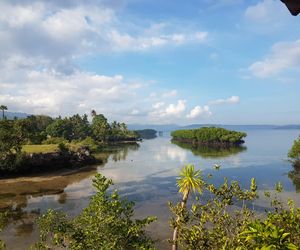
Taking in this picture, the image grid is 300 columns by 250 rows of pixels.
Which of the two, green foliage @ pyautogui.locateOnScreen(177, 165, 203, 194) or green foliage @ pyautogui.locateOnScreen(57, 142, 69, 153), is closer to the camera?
green foliage @ pyautogui.locateOnScreen(177, 165, 203, 194)

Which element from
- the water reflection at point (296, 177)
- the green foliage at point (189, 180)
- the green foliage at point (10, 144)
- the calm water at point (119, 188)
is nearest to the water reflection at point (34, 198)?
the calm water at point (119, 188)

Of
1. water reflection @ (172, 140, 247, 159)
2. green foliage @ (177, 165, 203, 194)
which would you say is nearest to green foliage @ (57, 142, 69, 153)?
water reflection @ (172, 140, 247, 159)

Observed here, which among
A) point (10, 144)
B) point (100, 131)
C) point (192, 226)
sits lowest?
point (192, 226)

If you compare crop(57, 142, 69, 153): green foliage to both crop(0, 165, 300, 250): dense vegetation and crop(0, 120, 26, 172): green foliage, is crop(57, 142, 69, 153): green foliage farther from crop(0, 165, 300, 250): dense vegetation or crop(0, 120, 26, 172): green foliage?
crop(0, 165, 300, 250): dense vegetation

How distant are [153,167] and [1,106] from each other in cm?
5003

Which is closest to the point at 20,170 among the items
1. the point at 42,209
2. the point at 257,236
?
the point at 42,209

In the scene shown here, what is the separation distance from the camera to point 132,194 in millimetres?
60406

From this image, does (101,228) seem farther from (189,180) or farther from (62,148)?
(62,148)

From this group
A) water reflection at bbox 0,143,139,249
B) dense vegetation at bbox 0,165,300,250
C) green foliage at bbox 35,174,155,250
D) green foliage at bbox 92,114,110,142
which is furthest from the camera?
green foliage at bbox 92,114,110,142

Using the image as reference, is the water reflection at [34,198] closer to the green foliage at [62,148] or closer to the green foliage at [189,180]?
the green foliage at [62,148]

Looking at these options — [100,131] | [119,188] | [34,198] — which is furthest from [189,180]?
[100,131]

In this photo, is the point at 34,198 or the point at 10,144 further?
the point at 10,144

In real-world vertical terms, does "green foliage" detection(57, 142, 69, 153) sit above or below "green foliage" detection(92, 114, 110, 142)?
below

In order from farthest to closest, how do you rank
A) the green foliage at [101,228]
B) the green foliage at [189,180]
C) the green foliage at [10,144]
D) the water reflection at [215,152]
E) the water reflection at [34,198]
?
1. the water reflection at [215,152]
2. the green foliage at [10,144]
3. the water reflection at [34,198]
4. the green foliage at [189,180]
5. the green foliage at [101,228]
